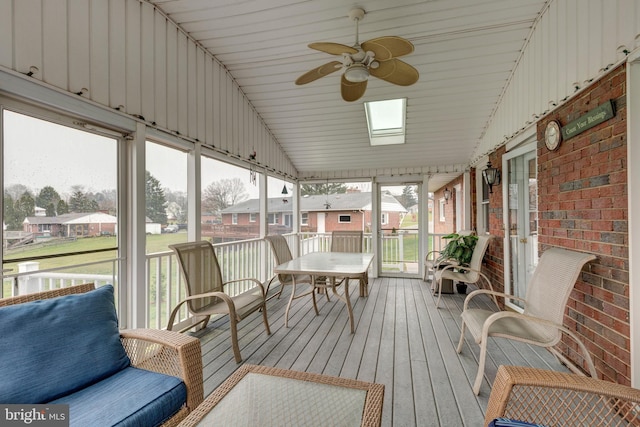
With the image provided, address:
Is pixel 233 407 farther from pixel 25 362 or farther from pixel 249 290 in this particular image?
pixel 249 290

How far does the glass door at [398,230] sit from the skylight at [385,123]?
1.07 m

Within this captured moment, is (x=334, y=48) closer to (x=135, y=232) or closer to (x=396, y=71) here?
(x=396, y=71)

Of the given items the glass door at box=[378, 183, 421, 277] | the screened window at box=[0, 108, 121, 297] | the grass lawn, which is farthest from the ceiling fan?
the glass door at box=[378, 183, 421, 277]

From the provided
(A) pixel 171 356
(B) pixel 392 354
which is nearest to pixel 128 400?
(A) pixel 171 356

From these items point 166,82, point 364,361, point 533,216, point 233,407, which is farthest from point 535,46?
point 233,407

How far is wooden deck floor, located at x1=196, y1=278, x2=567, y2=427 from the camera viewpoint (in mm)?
1855

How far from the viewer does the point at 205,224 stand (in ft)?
11.7

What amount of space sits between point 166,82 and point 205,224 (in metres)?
1.66

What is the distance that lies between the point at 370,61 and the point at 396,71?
296mm

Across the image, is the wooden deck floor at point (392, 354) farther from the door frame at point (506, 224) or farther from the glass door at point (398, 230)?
the glass door at point (398, 230)

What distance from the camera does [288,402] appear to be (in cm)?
117

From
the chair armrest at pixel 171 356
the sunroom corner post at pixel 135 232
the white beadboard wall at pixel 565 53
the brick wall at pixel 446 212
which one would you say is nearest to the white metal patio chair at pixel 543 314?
the white beadboard wall at pixel 565 53

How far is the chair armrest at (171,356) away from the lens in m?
1.38

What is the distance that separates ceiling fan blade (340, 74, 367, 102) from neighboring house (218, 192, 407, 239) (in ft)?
7.93
